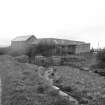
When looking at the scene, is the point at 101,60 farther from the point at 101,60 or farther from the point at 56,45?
the point at 56,45

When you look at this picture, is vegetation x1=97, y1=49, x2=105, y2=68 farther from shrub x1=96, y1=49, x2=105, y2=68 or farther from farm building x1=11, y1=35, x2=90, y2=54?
farm building x1=11, y1=35, x2=90, y2=54

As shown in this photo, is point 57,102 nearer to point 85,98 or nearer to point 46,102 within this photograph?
point 46,102

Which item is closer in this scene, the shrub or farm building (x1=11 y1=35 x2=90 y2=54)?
the shrub

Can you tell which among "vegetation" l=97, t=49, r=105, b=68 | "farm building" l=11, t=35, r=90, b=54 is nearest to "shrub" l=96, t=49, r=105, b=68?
"vegetation" l=97, t=49, r=105, b=68

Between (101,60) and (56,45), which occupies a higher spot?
(56,45)

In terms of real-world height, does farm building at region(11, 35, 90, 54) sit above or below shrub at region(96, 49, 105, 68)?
above

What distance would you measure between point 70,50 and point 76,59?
265 inches

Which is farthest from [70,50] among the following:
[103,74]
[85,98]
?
[85,98]

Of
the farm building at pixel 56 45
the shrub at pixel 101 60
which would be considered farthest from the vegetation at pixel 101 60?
the farm building at pixel 56 45

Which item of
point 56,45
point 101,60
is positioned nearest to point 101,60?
point 101,60

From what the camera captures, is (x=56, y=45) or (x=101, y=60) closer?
(x=101, y=60)

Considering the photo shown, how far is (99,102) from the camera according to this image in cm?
368

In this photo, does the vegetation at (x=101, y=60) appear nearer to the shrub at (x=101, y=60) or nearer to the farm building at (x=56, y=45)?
the shrub at (x=101, y=60)

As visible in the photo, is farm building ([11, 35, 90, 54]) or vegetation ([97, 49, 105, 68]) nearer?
vegetation ([97, 49, 105, 68])
